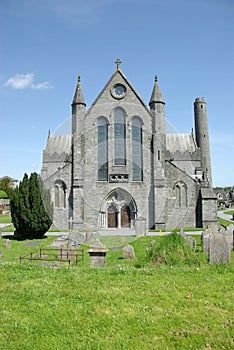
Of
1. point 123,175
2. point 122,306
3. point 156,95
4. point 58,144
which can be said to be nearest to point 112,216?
point 123,175

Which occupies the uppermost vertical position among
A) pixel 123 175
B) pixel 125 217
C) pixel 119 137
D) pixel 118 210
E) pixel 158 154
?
pixel 119 137

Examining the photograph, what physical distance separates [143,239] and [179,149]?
2165 cm

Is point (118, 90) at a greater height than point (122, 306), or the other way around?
point (118, 90)

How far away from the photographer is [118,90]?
26828 mm

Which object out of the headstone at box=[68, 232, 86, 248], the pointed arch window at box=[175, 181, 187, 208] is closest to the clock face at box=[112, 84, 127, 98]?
the pointed arch window at box=[175, 181, 187, 208]

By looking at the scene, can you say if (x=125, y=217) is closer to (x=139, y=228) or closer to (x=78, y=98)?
(x=139, y=228)

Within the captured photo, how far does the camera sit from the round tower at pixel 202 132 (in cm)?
3961

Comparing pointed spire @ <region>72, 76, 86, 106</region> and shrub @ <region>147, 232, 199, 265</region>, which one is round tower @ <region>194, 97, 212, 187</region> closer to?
pointed spire @ <region>72, 76, 86, 106</region>

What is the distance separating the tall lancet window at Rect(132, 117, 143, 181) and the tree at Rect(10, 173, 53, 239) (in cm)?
891

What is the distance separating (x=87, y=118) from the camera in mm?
26391

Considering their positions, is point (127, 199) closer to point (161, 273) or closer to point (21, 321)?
point (161, 273)

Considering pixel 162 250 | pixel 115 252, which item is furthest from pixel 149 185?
pixel 162 250

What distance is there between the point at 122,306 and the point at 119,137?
21.1m

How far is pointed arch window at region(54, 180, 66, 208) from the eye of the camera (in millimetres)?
26156
